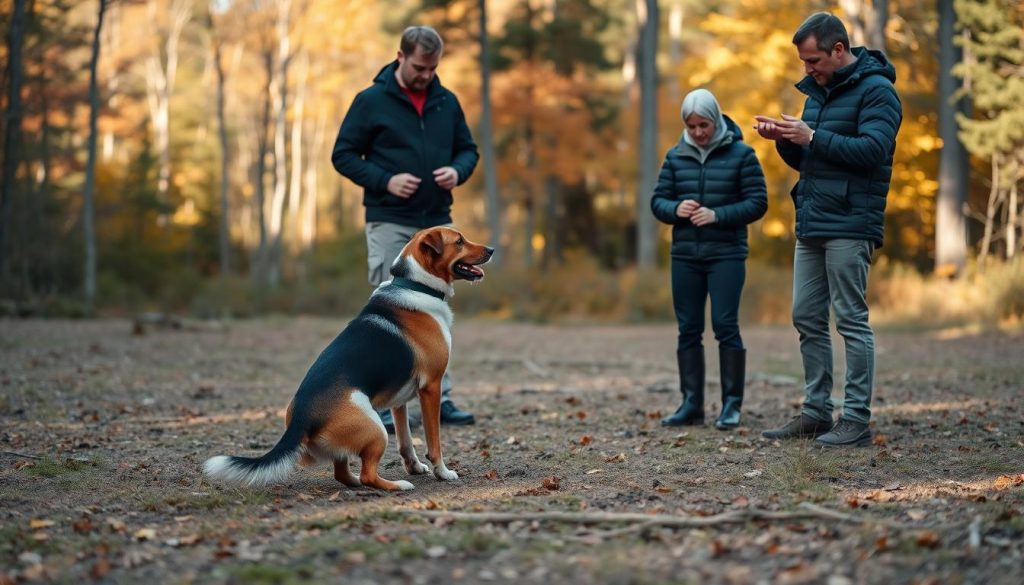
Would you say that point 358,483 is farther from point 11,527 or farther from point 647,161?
point 647,161

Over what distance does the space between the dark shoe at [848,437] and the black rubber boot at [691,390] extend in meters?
1.21

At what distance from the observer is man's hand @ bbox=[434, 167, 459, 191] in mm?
7262

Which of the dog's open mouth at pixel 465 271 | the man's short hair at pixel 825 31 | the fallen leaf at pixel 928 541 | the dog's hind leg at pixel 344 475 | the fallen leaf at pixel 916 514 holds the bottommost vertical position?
the dog's hind leg at pixel 344 475

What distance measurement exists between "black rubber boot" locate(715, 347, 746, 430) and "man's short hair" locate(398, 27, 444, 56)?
3.02 metres

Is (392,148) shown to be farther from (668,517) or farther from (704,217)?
(668,517)

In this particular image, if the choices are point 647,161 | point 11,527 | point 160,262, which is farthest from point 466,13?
point 11,527

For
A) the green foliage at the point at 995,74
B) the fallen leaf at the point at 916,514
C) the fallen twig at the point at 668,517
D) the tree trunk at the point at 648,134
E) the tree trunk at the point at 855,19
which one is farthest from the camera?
the tree trunk at the point at 648,134

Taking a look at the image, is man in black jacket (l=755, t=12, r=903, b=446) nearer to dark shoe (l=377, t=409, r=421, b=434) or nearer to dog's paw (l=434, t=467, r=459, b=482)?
dog's paw (l=434, t=467, r=459, b=482)

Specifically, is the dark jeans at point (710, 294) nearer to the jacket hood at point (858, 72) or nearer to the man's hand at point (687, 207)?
the man's hand at point (687, 207)

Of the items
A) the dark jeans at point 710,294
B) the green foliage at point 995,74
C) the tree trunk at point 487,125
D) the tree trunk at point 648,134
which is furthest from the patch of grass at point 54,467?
the tree trunk at point 487,125

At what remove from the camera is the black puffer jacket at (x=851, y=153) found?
6.15 meters

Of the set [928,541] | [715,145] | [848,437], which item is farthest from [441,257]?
[928,541]

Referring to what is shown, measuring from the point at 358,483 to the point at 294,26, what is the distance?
3014 cm

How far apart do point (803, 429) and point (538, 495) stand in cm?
248
